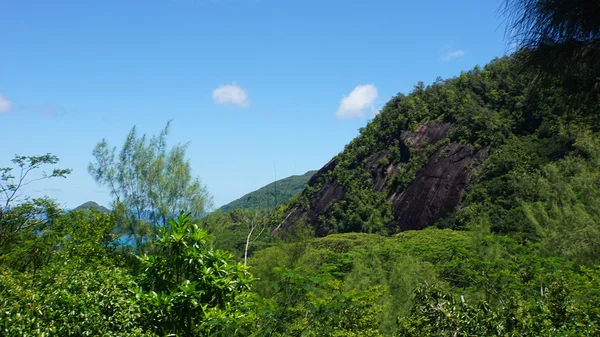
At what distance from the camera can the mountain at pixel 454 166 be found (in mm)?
31453

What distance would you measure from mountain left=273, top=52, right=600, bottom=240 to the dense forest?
26cm

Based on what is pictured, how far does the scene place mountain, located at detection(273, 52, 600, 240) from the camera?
103ft

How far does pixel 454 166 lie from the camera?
46.0m

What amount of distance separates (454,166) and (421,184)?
11.9ft

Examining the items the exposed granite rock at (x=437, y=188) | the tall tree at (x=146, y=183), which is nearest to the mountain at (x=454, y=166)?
the exposed granite rock at (x=437, y=188)

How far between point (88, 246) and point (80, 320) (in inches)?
182

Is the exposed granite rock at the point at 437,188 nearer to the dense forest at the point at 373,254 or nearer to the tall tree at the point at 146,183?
the dense forest at the point at 373,254

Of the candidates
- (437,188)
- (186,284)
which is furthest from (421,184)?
(186,284)

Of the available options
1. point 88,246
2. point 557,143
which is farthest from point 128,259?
point 557,143

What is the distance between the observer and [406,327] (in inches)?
241

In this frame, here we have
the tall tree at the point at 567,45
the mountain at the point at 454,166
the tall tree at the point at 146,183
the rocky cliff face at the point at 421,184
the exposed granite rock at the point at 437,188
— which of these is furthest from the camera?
the rocky cliff face at the point at 421,184

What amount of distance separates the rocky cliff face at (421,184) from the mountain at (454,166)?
0.36 ft

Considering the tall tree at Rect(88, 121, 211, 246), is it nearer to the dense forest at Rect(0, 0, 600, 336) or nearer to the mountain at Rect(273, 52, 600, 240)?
the dense forest at Rect(0, 0, 600, 336)

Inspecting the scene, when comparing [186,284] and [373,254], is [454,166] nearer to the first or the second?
[373,254]
